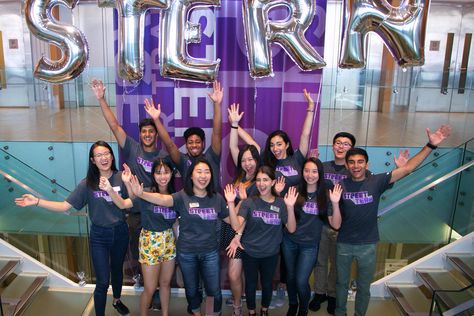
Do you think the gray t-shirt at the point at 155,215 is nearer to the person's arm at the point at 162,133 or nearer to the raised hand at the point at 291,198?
the person's arm at the point at 162,133

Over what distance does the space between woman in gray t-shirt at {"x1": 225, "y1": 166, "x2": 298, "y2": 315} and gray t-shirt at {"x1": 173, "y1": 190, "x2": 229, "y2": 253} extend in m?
0.10

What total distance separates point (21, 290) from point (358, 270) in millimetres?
2541

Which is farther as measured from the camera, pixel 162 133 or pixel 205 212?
pixel 162 133

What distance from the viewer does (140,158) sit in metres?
2.81

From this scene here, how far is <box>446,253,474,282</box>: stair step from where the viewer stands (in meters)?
3.21

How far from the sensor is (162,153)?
9.33 feet

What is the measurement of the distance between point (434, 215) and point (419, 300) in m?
1.18

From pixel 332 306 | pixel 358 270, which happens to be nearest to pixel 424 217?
pixel 332 306

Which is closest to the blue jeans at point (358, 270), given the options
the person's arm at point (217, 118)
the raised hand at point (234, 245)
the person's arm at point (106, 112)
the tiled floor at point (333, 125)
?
the raised hand at point (234, 245)

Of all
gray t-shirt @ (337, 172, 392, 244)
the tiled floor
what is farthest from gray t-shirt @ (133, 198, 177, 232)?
the tiled floor

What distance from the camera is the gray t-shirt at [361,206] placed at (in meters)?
2.56

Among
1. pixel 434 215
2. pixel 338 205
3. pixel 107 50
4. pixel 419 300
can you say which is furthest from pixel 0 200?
pixel 434 215

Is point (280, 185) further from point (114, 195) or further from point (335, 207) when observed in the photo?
point (114, 195)

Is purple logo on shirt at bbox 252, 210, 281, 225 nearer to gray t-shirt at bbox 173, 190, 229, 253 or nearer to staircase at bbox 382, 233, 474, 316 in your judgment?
gray t-shirt at bbox 173, 190, 229, 253
